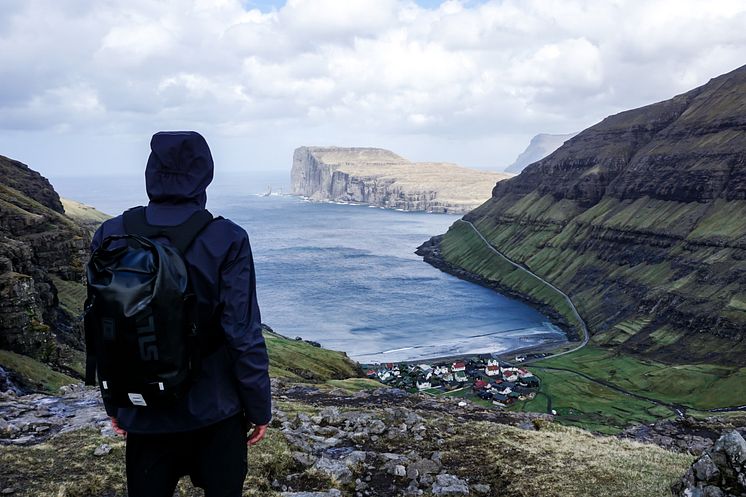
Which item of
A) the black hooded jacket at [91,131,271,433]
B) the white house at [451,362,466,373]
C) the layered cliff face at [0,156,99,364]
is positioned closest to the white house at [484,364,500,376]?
the white house at [451,362,466,373]

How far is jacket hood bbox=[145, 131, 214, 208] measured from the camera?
6773mm

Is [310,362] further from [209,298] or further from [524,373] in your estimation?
[209,298]

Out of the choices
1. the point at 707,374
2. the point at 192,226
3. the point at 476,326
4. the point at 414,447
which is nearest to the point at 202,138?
the point at 192,226

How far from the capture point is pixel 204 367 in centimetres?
646

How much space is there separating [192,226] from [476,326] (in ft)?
631

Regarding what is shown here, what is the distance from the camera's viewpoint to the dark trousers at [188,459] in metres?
6.58

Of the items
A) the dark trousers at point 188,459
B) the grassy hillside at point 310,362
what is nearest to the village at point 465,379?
the grassy hillside at point 310,362

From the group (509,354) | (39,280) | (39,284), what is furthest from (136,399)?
(509,354)

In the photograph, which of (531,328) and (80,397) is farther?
(531,328)

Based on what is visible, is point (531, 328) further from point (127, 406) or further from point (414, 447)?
point (127, 406)

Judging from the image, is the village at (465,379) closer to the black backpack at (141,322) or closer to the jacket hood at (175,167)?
the jacket hood at (175,167)

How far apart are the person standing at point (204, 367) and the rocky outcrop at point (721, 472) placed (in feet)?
40.2

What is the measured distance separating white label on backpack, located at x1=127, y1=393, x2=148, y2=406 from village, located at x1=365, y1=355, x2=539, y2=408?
365ft

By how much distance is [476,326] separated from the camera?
634ft
